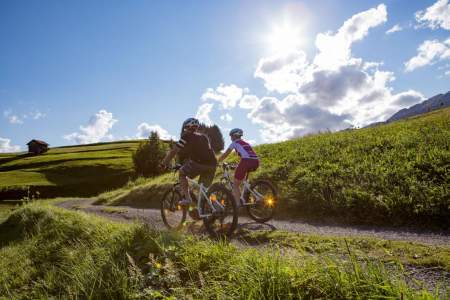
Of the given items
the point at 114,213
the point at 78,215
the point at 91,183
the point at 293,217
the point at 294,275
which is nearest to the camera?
the point at 294,275

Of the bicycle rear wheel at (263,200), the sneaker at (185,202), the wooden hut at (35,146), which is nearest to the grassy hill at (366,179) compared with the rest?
the bicycle rear wheel at (263,200)

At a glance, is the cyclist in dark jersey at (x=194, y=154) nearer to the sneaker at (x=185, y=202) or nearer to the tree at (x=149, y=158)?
the sneaker at (x=185, y=202)

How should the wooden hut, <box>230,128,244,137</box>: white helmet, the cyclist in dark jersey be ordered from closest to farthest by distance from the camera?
the cyclist in dark jersey
<box>230,128,244,137</box>: white helmet
the wooden hut

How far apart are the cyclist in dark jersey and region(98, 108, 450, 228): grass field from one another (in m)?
4.27

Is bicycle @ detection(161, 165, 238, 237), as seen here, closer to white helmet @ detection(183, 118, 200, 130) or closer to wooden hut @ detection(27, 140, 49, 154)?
white helmet @ detection(183, 118, 200, 130)

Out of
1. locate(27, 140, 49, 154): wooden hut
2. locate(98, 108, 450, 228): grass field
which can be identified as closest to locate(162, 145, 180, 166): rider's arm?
locate(98, 108, 450, 228): grass field

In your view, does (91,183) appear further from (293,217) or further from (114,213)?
(293,217)

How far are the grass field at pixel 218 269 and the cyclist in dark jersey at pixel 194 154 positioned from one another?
219 centimetres

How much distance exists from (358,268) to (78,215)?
459 inches

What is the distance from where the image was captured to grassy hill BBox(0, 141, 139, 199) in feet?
191

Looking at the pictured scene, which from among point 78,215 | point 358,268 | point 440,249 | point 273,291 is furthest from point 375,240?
point 78,215

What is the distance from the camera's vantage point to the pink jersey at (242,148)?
9.66m

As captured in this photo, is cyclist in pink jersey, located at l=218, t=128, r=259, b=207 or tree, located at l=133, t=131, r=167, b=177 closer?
cyclist in pink jersey, located at l=218, t=128, r=259, b=207

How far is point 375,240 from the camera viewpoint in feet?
22.8
